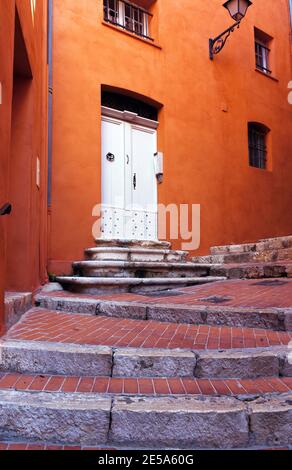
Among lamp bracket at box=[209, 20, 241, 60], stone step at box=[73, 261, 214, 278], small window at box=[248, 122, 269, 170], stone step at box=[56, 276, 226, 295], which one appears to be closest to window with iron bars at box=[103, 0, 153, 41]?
lamp bracket at box=[209, 20, 241, 60]

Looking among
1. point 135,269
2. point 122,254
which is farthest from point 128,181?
point 135,269

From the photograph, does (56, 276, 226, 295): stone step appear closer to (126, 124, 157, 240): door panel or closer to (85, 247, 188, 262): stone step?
(85, 247, 188, 262): stone step

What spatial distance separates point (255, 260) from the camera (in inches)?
237

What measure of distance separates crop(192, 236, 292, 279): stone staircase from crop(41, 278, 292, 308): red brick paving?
255 mm

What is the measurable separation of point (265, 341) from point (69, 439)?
1532mm

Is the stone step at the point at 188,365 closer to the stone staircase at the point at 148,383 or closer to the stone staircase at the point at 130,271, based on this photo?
the stone staircase at the point at 148,383

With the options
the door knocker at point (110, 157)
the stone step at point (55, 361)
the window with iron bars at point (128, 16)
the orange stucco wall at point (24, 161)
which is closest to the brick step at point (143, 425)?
the stone step at point (55, 361)

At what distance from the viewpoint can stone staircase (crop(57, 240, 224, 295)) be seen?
4.61 m

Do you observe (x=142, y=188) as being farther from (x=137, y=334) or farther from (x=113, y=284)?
(x=137, y=334)

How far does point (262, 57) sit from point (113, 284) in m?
8.25

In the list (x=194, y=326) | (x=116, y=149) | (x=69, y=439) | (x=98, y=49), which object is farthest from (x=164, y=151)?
(x=69, y=439)

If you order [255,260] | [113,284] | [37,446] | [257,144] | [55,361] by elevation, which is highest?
[257,144]

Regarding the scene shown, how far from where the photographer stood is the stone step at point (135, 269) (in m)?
4.97
